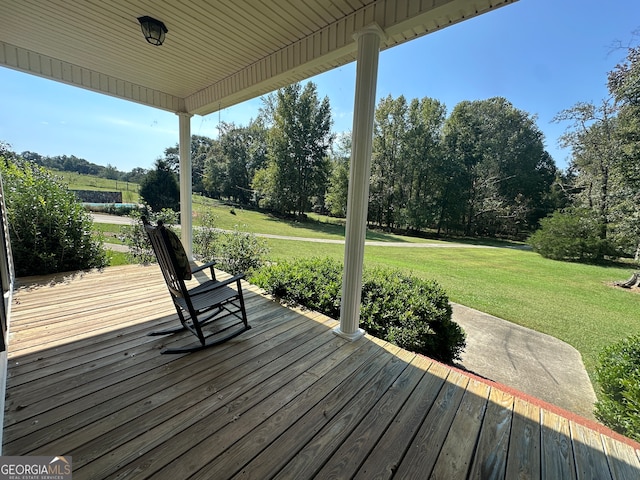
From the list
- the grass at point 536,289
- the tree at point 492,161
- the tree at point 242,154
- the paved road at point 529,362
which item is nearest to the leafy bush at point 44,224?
the grass at point 536,289

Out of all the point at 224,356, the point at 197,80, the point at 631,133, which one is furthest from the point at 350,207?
the point at 631,133

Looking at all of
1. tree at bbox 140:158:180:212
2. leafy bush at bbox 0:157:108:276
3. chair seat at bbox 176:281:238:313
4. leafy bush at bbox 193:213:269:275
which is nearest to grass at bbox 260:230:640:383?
leafy bush at bbox 193:213:269:275

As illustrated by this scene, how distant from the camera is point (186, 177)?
15.0ft

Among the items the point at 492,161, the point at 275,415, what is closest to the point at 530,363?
the point at 275,415

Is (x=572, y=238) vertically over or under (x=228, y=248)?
over

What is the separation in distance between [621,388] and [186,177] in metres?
5.71

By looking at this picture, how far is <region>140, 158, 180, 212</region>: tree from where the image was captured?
7.34 meters

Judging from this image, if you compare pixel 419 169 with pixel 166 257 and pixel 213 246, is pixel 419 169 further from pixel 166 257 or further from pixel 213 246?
pixel 166 257

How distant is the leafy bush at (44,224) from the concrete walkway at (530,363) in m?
5.83

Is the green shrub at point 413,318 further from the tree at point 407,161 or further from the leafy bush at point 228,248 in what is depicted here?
the tree at point 407,161

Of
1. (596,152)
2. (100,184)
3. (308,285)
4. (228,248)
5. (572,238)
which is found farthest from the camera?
(572,238)

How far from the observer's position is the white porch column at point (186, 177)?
14.6 ft

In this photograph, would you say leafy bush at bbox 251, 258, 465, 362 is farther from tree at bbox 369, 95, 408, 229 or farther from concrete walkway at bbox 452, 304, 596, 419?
tree at bbox 369, 95, 408, 229

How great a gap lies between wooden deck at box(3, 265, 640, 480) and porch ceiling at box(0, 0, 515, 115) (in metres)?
2.60
